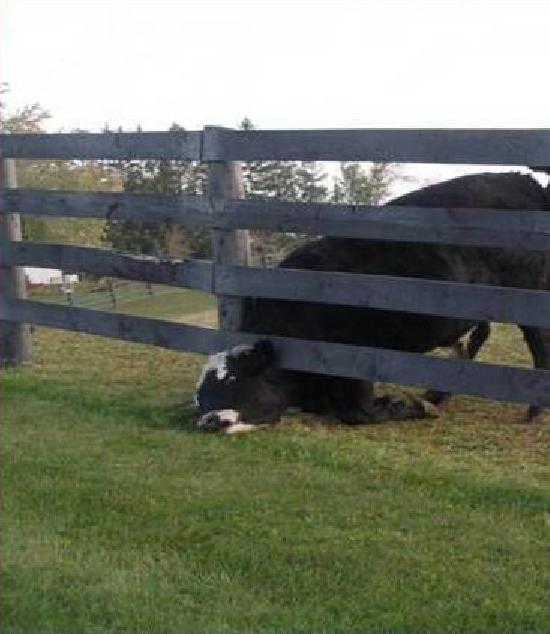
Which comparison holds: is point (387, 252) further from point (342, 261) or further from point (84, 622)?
point (84, 622)

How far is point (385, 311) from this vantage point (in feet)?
23.1

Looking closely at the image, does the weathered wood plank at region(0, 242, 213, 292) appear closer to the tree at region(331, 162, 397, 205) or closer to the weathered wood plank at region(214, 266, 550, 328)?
the weathered wood plank at region(214, 266, 550, 328)

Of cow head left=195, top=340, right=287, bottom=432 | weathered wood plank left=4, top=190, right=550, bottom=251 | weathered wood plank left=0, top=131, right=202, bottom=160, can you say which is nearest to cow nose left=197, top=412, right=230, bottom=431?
cow head left=195, top=340, right=287, bottom=432

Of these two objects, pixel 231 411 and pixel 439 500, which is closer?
pixel 439 500

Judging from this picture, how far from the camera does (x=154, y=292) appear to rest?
1781cm

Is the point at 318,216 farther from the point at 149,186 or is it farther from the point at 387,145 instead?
the point at 149,186

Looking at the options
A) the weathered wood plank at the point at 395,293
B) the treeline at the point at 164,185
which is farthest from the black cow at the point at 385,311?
the treeline at the point at 164,185

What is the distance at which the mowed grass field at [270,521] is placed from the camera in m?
3.60

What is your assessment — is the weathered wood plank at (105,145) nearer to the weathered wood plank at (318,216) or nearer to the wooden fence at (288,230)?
the wooden fence at (288,230)

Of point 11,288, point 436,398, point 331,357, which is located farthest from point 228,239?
point 11,288

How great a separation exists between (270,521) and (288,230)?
98.4 inches

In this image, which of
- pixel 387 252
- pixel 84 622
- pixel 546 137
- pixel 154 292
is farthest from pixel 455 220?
pixel 154 292

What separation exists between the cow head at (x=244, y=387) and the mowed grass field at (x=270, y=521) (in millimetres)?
167

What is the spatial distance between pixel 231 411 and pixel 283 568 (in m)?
2.54
